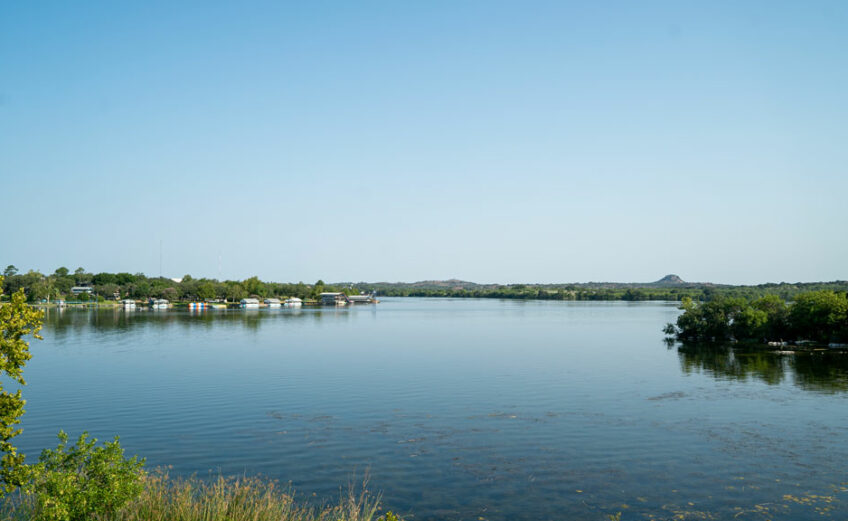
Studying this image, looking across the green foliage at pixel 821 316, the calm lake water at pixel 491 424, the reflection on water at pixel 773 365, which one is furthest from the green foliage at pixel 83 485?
the green foliage at pixel 821 316

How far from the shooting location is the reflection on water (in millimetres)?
45406

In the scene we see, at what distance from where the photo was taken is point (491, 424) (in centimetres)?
3112

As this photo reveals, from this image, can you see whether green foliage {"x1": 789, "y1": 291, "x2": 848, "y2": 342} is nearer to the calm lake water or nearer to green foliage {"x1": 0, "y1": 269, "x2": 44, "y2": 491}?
the calm lake water

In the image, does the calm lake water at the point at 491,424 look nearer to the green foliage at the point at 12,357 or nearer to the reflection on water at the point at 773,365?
the reflection on water at the point at 773,365

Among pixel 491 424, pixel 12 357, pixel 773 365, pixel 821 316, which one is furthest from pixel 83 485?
pixel 821 316

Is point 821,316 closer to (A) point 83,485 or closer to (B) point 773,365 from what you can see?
(B) point 773,365

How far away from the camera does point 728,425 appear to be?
31.3m

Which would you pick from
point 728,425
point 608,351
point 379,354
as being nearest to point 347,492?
point 728,425

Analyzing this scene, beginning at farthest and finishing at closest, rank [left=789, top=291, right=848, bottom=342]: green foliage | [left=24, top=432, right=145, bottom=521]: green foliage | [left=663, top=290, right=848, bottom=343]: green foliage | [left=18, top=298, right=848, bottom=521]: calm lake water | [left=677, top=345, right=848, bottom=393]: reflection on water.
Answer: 1. [left=663, top=290, right=848, bottom=343]: green foliage
2. [left=789, top=291, right=848, bottom=342]: green foliage
3. [left=677, top=345, right=848, bottom=393]: reflection on water
4. [left=18, top=298, right=848, bottom=521]: calm lake water
5. [left=24, top=432, right=145, bottom=521]: green foliage

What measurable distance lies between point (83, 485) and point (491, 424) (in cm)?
2155

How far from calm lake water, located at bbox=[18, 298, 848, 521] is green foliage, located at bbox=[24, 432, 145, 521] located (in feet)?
28.4

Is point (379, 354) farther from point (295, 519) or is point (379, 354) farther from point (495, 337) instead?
point (295, 519)

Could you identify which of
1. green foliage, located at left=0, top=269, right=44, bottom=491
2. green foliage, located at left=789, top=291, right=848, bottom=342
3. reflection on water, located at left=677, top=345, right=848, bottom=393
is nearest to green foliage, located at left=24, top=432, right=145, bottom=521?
green foliage, located at left=0, top=269, right=44, bottom=491

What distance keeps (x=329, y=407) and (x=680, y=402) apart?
21931mm
